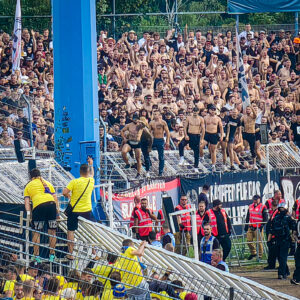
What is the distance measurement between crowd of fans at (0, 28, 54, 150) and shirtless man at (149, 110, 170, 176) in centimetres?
276

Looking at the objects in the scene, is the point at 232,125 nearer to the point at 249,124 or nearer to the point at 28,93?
the point at 249,124

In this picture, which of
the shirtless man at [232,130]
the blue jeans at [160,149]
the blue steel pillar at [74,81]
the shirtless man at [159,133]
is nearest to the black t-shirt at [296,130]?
the shirtless man at [232,130]

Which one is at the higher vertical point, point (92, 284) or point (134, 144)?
point (134, 144)

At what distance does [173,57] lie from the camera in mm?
29516

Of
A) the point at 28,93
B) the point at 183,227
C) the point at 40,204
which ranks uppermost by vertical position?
the point at 28,93

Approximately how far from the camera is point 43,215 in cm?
1491

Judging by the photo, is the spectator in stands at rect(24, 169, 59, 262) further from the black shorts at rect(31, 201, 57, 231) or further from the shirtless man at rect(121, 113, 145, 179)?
the shirtless man at rect(121, 113, 145, 179)

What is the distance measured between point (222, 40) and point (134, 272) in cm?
1977

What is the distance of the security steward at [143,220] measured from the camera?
1870 cm

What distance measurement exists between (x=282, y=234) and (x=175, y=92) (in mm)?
10182

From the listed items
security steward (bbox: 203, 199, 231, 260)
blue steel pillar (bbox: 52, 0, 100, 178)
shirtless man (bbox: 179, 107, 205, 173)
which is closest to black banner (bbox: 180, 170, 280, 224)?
shirtless man (bbox: 179, 107, 205, 173)

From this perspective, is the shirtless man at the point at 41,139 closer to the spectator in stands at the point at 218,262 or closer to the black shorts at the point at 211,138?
the black shorts at the point at 211,138

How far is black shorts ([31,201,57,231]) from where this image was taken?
585 inches

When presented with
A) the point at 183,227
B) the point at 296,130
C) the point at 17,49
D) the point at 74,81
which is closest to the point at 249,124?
the point at 296,130
